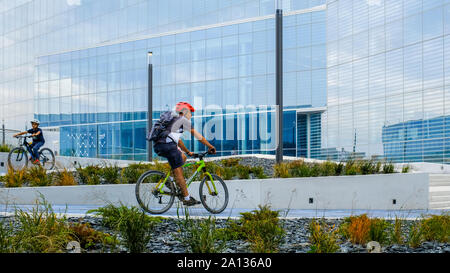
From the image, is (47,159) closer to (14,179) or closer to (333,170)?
(14,179)

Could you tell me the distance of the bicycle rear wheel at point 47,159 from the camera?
17.2 meters

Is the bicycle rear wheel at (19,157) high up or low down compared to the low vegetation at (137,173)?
up

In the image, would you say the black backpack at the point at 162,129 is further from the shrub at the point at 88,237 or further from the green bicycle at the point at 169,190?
the shrub at the point at 88,237

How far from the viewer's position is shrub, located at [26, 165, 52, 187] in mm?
13227

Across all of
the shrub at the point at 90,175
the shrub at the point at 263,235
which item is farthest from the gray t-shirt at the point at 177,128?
the shrub at the point at 90,175

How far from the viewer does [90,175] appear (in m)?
14.3

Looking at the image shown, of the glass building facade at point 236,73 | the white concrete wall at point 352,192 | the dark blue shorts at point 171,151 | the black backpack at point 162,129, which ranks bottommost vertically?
the white concrete wall at point 352,192

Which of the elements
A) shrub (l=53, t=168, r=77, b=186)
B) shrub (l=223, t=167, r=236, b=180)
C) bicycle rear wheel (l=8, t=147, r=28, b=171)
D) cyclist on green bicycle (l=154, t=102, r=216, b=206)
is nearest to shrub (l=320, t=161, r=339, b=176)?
shrub (l=223, t=167, r=236, b=180)

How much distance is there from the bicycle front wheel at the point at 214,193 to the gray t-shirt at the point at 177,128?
1074 millimetres

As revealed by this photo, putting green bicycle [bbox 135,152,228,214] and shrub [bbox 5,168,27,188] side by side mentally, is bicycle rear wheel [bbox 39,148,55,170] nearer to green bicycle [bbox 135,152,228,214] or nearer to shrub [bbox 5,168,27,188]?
shrub [bbox 5,168,27,188]

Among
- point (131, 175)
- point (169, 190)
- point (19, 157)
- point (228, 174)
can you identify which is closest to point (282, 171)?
point (228, 174)

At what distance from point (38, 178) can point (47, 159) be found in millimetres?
3893

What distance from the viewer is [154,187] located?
8.49 m
